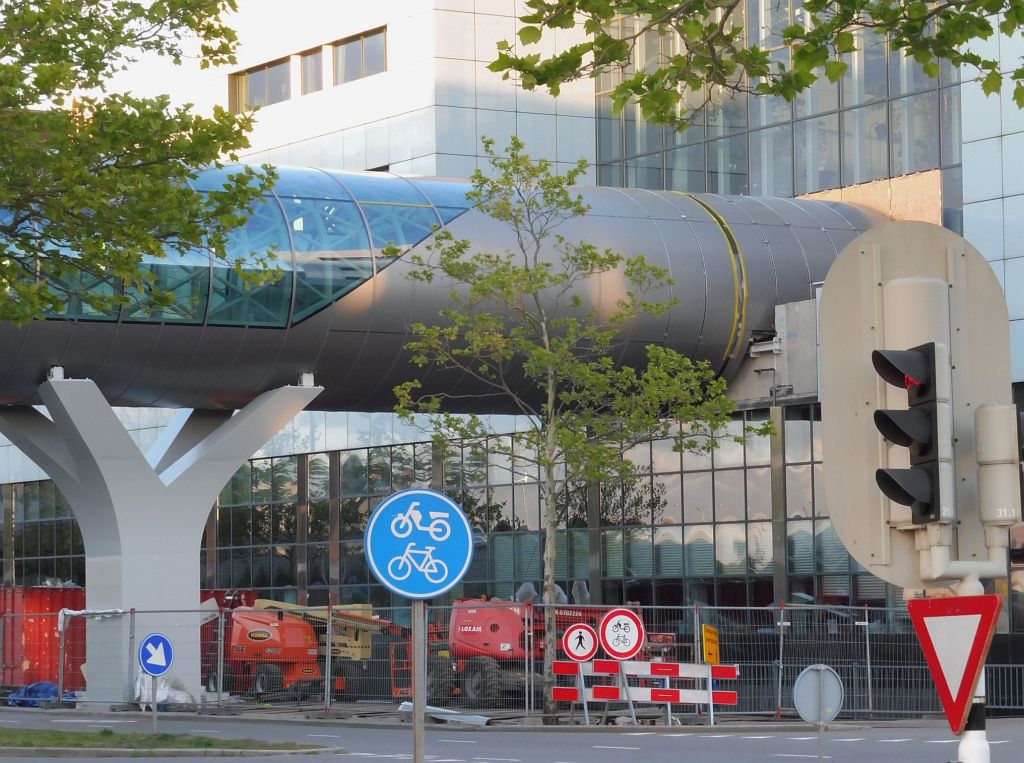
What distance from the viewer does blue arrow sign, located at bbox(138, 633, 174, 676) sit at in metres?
22.6

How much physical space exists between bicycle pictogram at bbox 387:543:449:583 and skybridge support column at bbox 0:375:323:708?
24.1 metres

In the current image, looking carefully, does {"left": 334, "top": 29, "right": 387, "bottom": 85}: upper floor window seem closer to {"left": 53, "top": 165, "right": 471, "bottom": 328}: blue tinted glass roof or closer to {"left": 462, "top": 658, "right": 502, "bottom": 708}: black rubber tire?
{"left": 53, "top": 165, "right": 471, "bottom": 328}: blue tinted glass roof

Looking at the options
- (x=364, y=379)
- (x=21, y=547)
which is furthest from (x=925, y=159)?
(x=21, y=547)

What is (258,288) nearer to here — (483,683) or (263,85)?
(483,683)

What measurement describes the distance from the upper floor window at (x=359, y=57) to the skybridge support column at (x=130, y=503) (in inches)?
737

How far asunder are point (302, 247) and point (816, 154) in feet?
46.6

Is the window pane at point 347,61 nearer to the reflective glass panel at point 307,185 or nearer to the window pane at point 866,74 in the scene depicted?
the window pane at point 866,74

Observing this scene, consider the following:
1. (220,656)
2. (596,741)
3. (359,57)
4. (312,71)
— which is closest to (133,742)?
(596,741)

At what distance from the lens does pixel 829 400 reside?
6.78 meters

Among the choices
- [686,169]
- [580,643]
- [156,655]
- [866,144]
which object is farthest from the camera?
[686,169]

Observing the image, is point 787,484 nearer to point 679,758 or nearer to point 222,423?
point 222,423

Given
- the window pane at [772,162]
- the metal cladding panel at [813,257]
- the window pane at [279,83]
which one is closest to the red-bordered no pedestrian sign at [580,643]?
the metal cladding panel at [813,257]

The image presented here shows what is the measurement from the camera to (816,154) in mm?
Answer: 41938

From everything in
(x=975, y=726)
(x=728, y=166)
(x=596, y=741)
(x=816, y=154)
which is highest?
(x=728, y=166)
